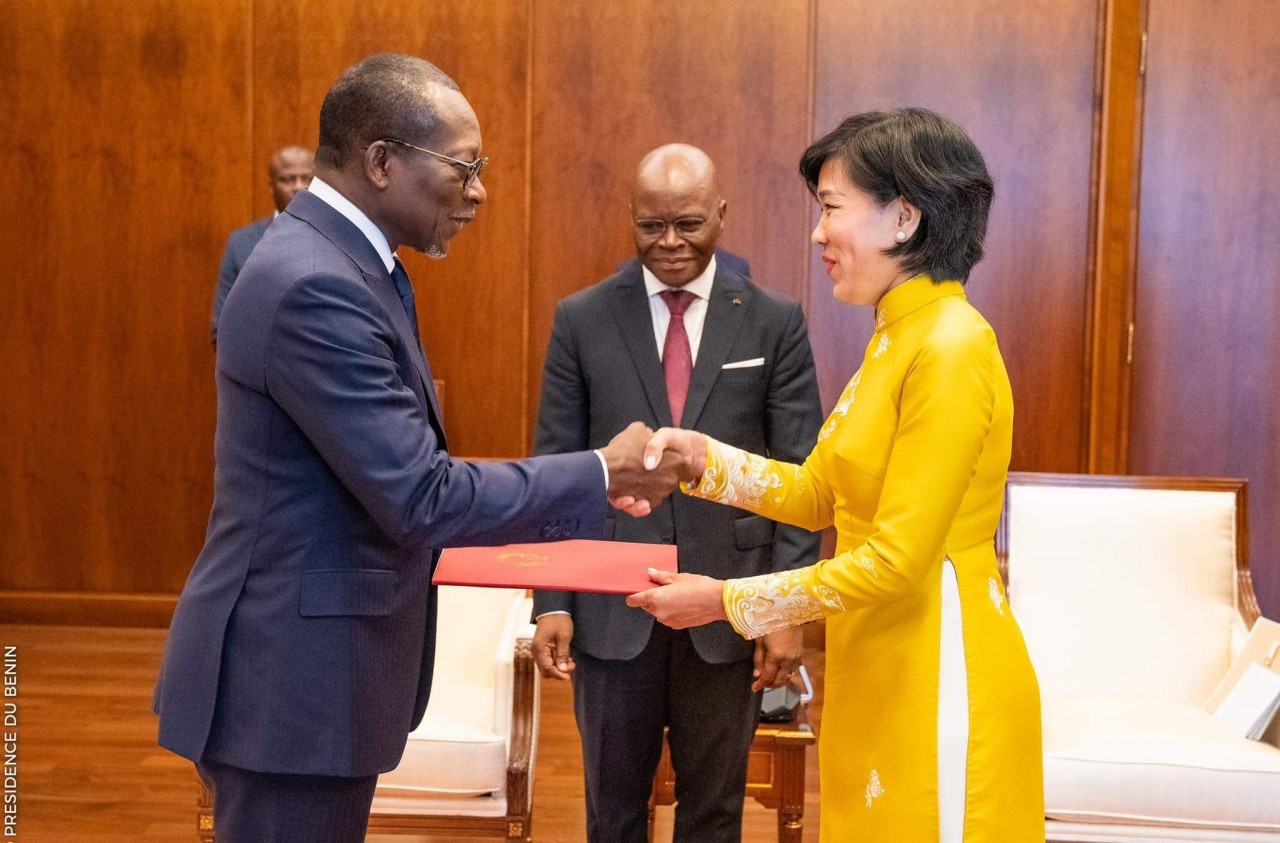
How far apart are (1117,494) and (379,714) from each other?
2.63 meters

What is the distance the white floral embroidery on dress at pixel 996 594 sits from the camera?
1938 mm

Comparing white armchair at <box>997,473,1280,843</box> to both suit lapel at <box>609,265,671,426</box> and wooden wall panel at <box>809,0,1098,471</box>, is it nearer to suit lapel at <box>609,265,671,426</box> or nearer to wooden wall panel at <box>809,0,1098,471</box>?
suit lapel at <box>609,265,671,426</box>

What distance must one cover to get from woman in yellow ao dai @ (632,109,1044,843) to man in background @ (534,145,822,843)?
2.06 feet

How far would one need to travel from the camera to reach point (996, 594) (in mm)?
1952

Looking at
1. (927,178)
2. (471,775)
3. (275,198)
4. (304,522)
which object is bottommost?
(471,775)

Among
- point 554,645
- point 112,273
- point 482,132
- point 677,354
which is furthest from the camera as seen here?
point 112,273

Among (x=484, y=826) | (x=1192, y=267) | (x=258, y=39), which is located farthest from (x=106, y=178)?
(x=1192, y=267)

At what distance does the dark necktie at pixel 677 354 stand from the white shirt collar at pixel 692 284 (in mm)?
13

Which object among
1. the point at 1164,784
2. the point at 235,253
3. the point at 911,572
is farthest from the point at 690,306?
the point at 235,253

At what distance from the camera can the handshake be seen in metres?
2.01

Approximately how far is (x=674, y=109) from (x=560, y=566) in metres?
3.96

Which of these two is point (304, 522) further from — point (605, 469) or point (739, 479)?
point (739, 479)

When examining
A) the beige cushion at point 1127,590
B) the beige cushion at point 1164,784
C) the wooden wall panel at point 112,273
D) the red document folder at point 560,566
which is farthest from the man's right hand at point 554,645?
the wooden wall panel at point 112,273

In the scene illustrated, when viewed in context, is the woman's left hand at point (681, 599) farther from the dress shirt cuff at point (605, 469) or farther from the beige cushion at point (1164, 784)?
the beige cushion at point (1164, 784)
